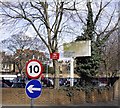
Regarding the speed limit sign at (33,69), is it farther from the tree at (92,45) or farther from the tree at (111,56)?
the tree at (111,56)

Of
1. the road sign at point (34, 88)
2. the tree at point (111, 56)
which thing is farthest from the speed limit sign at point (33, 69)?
the tree at point (111, 56)

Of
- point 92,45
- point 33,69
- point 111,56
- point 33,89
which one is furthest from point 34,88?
point 111,56

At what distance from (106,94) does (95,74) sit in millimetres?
1907

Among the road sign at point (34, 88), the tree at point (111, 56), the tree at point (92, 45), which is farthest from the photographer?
the tree at point (111, 56)

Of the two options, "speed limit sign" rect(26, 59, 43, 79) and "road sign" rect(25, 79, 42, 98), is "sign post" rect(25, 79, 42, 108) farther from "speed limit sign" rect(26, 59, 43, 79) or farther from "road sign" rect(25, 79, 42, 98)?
"speed limit sign" rect(26, 59, 43, 79)

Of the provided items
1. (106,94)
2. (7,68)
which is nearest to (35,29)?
(106,94)

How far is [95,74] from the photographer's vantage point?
27.2m

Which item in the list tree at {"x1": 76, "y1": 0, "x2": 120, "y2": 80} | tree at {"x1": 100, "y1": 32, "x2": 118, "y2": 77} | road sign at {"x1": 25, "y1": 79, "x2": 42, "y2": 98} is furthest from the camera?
tree at {"x1": 100, "y1": 32, "x2": 118, "y2": 77}

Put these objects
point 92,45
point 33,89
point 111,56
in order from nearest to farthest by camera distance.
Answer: point 33,89 → point 92,45 → point 111,56

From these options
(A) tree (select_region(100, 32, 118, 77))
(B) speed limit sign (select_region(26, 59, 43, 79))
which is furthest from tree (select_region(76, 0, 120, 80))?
(B) speed limit sign (select_region(26, 59, 43, 79))

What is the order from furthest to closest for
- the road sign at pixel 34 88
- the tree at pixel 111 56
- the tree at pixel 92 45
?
1. the tree at pixel 111 56
2. the tree at pixel 92 45
3. the road sign at pixel 34 88

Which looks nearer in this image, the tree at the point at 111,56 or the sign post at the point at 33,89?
the sign post at the point at 33,89

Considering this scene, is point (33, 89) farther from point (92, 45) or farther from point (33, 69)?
point (92, 45)

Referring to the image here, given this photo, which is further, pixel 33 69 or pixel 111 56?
pixel 111 56
